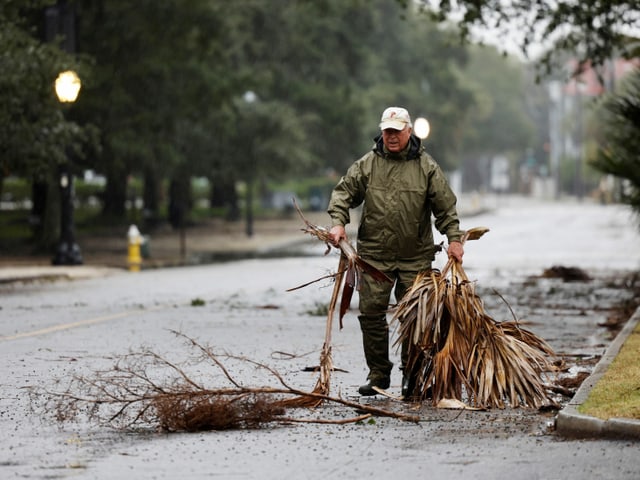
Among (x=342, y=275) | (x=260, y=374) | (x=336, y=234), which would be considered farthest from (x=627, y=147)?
(x=336, y=234)

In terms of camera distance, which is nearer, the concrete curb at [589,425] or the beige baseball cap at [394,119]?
the concrete curb at [589,425]

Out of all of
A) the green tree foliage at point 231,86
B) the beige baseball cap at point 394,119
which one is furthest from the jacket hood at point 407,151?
the green tree foliage at point 231,86

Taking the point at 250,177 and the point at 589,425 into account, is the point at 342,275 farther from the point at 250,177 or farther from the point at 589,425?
the point at 250,177

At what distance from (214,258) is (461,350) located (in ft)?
81.8

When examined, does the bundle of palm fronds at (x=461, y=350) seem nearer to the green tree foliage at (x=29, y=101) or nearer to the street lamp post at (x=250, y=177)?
the green tree foliage at (x=29, y=101)

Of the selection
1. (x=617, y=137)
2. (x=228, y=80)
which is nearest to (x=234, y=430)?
(x=617, y=137)

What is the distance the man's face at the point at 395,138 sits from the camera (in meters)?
10.0

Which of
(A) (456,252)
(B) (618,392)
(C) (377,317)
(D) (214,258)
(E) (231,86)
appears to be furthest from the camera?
(E) (231,86)

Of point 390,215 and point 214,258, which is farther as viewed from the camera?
point 214,258

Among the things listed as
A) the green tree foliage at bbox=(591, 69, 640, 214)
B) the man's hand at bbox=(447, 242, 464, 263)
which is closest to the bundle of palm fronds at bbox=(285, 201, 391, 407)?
the man's hand at bbox=(447, 242, 464, 263)

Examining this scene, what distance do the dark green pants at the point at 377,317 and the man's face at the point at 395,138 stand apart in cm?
86

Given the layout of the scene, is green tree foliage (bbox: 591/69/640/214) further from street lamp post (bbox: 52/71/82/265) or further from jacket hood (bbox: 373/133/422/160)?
street lamp post (bbox: 52/71/82/265)

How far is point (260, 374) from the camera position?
11.3 metres

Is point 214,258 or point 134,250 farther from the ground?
point 134,250
